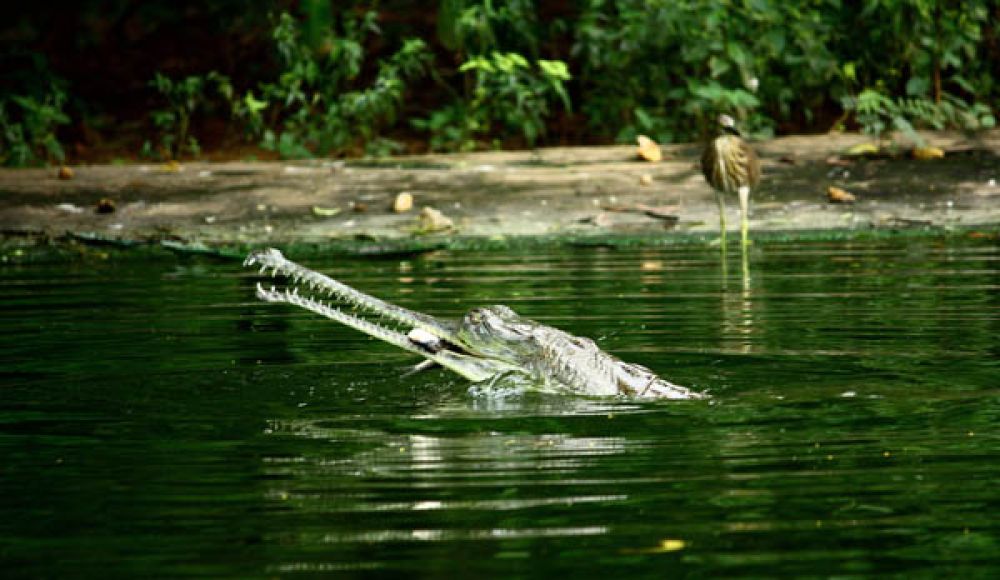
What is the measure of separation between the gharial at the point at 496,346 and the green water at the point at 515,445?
5.5 inches

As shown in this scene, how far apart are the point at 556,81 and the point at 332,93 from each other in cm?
278

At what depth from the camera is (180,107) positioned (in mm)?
18609

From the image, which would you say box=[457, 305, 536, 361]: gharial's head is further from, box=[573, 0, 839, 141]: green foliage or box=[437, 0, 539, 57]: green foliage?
box=[437, 0, 539, 57]: green foliage

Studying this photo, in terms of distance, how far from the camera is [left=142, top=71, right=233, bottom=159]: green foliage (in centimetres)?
1827

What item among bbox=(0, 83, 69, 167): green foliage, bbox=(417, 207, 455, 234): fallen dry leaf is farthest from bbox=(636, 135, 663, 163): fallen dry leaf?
bbox=(0, 83, 69, 167): green foliage

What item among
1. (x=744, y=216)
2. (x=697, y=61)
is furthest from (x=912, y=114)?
(x=744, y=216)

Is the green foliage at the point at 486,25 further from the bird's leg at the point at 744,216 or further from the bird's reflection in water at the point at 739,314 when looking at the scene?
the bird's reflection in water at the point at 739,314

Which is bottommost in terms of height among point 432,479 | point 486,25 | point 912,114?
point 432,479

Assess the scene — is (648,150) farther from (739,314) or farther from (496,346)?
(496,346)

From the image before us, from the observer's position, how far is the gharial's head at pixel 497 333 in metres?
6.85

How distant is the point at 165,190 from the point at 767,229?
5373 millimetres

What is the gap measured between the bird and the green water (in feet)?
10.0

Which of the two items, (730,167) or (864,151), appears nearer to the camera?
(730,167)

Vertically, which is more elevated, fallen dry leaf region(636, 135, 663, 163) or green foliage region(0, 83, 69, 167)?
green foliage region(0, 83, 69, 167)
